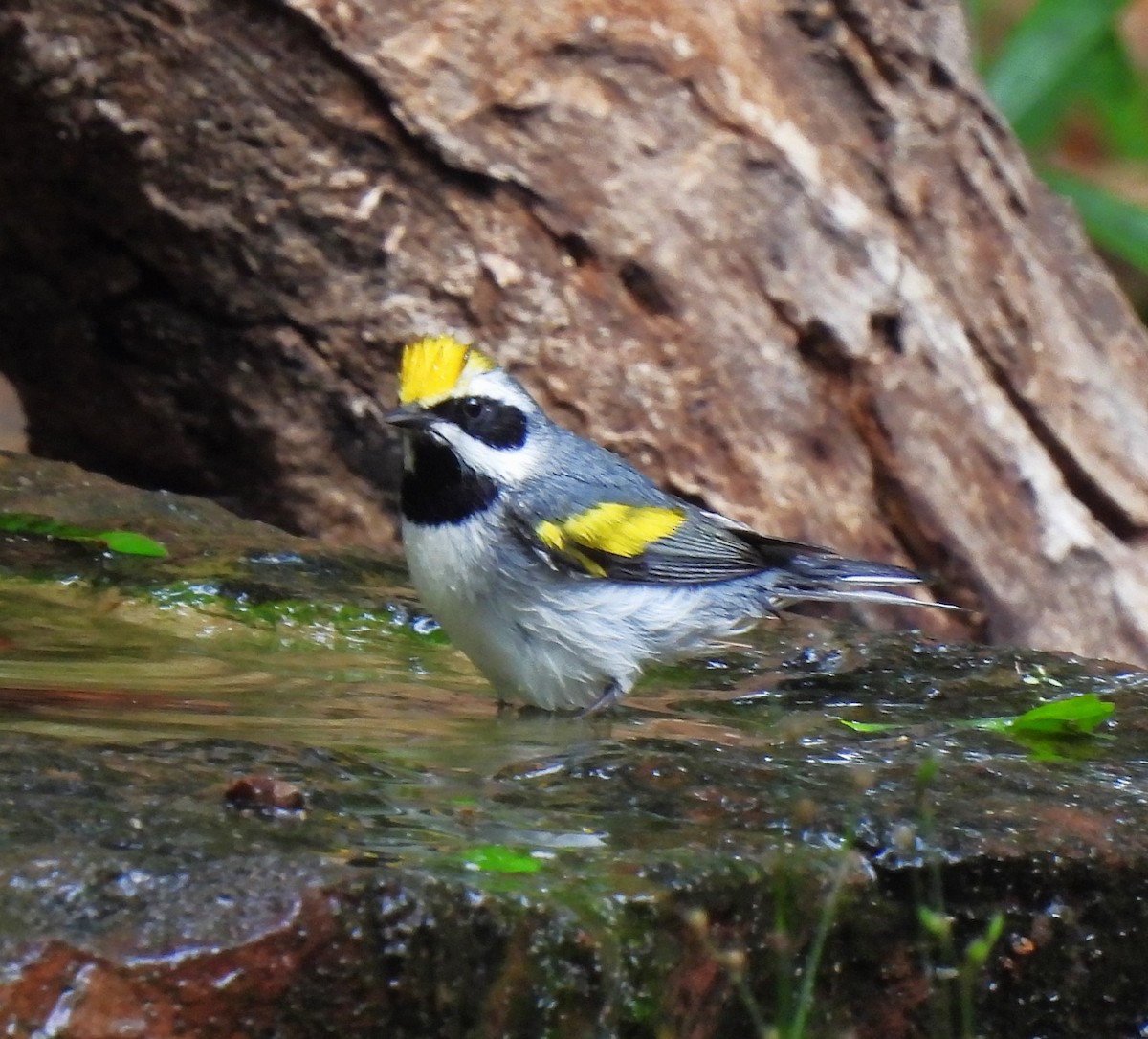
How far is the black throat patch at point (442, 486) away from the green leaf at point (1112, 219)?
4.66 metres

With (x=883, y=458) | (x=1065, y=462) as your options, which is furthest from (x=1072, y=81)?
(x=883, y=458)

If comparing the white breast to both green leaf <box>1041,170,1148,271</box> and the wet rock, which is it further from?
green leaf <box>1041,170,1148,271</box>

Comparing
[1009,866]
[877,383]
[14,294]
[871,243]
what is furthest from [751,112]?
[1009,866]

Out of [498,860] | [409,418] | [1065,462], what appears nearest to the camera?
[498,860]

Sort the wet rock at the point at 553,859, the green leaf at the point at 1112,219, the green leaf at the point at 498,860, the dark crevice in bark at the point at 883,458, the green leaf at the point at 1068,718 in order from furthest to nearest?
the green leaf at the point at 1112,219, the dark crevice in bark at the point at 883,458, the green leaf at the point at 1068,718, the green leaf at the point at 498,860, the wet rock at the point at 553,859

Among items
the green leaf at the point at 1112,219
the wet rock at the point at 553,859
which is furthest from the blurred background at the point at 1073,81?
the wet rock at the point at 553,859

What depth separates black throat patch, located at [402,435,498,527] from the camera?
4.30m

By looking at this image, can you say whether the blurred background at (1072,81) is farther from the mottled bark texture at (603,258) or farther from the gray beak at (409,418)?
the gray beak at (409,418)

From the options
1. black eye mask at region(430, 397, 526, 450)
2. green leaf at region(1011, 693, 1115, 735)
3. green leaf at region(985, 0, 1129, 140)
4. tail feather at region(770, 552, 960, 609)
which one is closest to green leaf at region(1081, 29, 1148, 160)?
green leaf at region(985, 0, 1129, 140)

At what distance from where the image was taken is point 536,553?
4.27m

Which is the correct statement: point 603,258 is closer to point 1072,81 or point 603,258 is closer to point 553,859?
point 1072,81

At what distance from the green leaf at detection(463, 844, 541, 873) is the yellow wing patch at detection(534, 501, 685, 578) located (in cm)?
186

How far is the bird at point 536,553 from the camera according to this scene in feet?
13.8

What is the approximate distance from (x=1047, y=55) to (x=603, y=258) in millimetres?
3399
